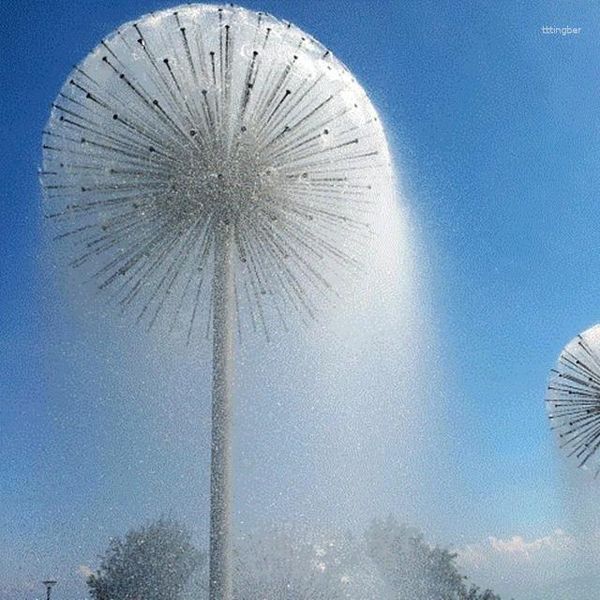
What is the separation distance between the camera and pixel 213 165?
43.0 feet

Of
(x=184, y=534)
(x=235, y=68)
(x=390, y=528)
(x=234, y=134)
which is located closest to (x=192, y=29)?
(x=235, y=68)

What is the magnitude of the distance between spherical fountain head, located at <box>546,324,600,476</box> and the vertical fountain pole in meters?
13.5

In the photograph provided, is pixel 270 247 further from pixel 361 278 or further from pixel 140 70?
pixel 140 70

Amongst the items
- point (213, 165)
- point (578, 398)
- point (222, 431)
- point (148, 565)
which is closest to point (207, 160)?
point (213, 165)

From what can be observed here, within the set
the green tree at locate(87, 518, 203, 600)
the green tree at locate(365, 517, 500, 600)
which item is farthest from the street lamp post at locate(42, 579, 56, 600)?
the green tree at locate(365, 517, 500, 600)

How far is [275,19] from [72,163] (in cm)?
480

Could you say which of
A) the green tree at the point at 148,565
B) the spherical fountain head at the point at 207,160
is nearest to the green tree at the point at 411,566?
the green tree at the point at 148,565

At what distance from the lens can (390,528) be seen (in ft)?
100

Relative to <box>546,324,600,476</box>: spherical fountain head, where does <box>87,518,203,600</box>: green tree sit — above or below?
below

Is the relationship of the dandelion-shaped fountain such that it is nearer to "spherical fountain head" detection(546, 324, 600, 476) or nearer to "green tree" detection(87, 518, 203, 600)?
"green tree" detection(87, 518, 203, 600)

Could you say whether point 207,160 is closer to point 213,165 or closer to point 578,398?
point 213,165

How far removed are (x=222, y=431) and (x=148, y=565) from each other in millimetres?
17080

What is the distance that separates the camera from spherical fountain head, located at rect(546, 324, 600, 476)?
72.3ft

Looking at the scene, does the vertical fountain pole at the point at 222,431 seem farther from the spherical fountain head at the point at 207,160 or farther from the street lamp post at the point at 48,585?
the street lamp post at the point at 48,585
